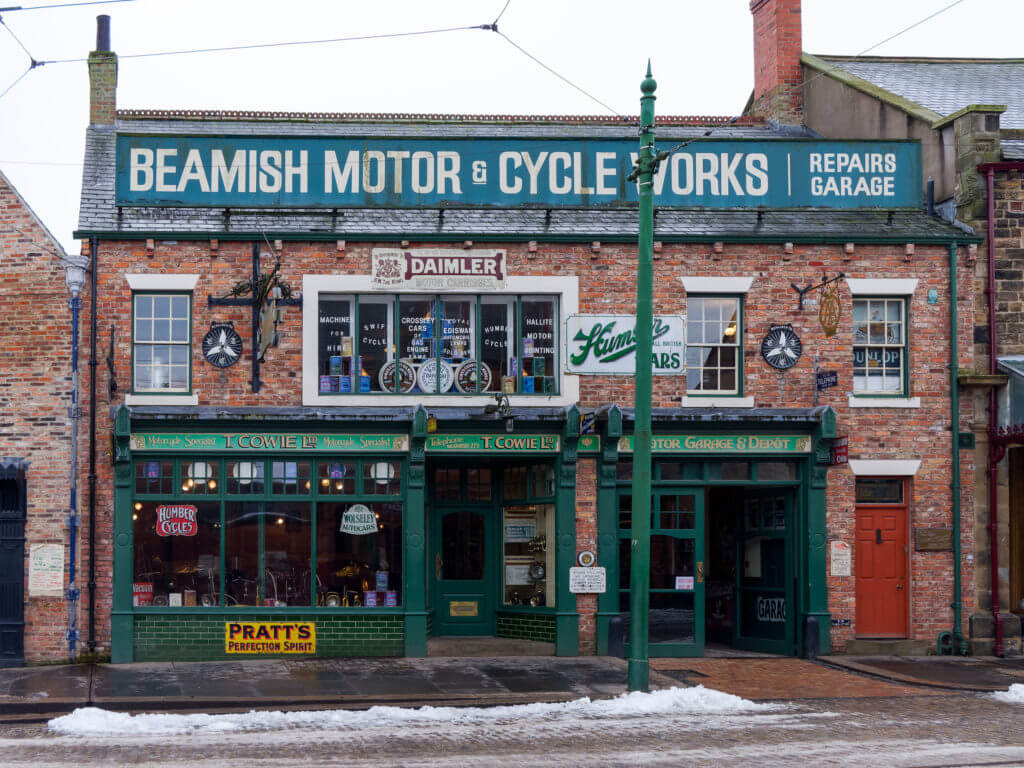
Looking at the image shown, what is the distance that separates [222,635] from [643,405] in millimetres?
7336

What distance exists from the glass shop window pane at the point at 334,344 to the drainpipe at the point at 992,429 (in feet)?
32.6

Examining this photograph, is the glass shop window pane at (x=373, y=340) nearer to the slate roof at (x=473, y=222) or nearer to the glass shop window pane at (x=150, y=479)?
the slate roof at (x=473, y=222)

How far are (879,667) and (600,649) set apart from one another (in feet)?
13.3

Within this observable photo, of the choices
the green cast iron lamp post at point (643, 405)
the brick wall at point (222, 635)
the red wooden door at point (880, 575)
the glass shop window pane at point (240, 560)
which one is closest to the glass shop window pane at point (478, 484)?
the brick wall at point (222, 635)

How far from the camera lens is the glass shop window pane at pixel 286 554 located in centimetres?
1817

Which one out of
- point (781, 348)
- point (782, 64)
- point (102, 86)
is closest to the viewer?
point (781, 348)

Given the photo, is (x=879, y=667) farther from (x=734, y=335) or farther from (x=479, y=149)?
(x=479, y=149)

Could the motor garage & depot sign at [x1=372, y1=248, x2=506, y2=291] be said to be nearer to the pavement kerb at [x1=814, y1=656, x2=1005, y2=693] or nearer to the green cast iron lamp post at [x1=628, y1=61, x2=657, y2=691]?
the green cast iron lamp post at [x1=628, y1=61, x2=657, y2=691]

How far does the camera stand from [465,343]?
18672mm

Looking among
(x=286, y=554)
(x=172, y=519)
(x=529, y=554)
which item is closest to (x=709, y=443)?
(x=529, y=554)

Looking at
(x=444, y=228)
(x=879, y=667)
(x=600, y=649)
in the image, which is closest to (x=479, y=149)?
(x=444, y=228)

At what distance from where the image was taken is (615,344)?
1736 centimetres

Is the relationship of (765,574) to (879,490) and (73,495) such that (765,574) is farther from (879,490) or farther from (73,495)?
(73,495)

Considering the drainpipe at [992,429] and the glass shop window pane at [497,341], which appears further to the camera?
the drainpipe at [992,429]
